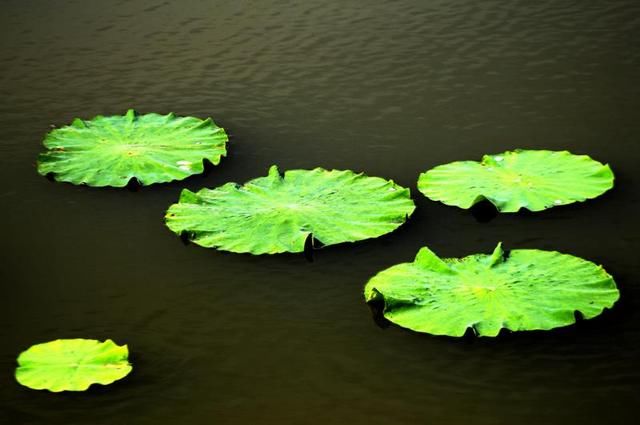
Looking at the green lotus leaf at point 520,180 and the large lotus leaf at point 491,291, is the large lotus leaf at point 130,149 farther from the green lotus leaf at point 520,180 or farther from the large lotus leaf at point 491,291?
the large lotus leaf at point 491,291

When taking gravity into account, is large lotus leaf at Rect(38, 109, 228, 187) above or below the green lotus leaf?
above

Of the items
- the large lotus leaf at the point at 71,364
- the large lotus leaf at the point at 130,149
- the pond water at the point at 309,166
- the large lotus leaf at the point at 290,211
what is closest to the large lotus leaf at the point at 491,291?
the pond water at the point at 309,166

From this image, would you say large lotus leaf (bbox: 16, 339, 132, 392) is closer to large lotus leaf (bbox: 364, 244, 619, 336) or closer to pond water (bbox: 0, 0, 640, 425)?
pond water (bbox: 0, 0, 640, 425)

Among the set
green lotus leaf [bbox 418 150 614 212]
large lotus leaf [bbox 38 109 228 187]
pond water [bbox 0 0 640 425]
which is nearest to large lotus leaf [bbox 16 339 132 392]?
pond water [bbox 0 0 640 425]

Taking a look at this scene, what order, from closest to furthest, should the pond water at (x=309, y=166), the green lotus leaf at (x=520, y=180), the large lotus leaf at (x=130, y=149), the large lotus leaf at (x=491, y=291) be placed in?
the pond water at (x=309, y=166), the large lotus leaf at (x=491, y=291), the green lotus leaf at (x=520, y=180), the large lotus leaf at (x=130, y=149)

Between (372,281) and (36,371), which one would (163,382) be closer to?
(36,371)

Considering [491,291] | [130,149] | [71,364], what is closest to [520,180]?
[491,291]
